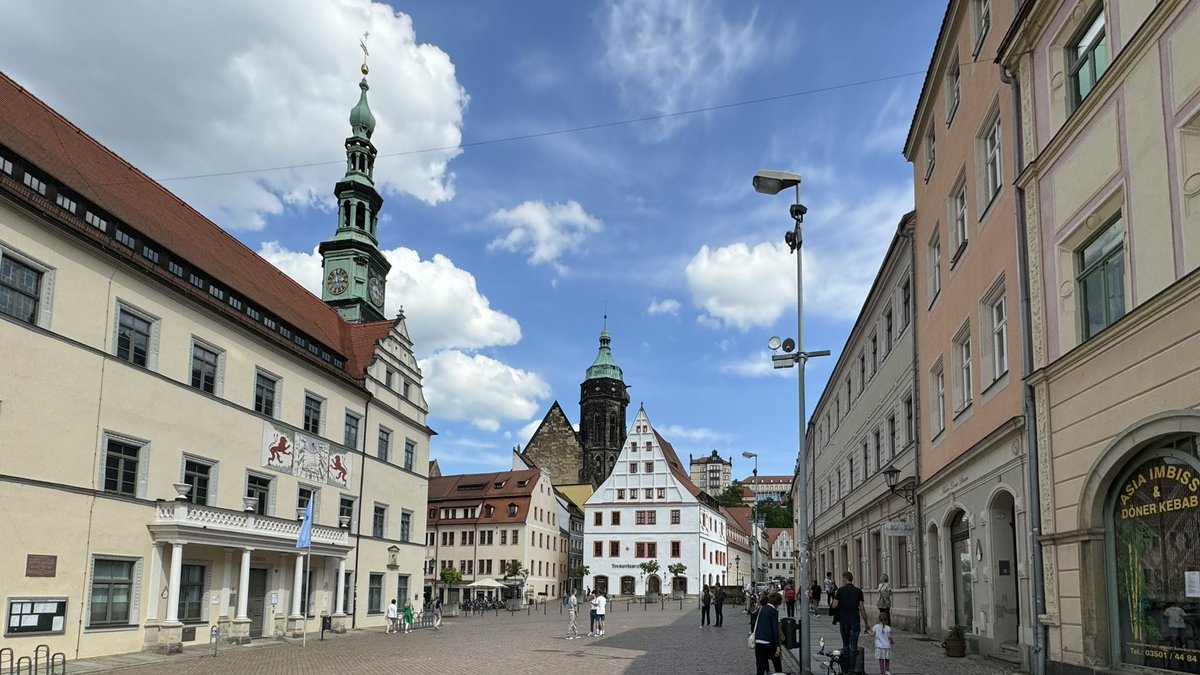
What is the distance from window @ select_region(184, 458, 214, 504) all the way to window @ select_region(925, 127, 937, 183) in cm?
2215

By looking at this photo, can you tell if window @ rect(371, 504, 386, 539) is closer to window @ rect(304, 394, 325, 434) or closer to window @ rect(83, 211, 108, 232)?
window @ rect(304, 394, 325, 434)

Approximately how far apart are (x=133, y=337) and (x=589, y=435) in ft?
312

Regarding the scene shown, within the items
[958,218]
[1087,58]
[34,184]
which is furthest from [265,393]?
[1087,58]

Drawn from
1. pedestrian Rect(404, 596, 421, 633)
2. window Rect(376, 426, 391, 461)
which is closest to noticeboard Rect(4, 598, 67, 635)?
pedestrian Rect(404, 596, 421, 633)

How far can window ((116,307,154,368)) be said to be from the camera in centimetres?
2431

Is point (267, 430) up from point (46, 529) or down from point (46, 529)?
up

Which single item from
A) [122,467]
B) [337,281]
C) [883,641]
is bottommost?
[883,641]

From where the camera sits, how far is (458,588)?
7850 cm

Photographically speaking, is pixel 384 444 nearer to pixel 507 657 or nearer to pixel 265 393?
pixel 265 393

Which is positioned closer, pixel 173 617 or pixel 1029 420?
pixel 1029 420

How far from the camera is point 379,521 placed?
132ft

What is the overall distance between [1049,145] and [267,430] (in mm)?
25890

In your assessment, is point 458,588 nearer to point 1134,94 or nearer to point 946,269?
point 946,269

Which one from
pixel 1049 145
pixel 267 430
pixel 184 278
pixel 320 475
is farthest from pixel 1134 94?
pixel 320 475
